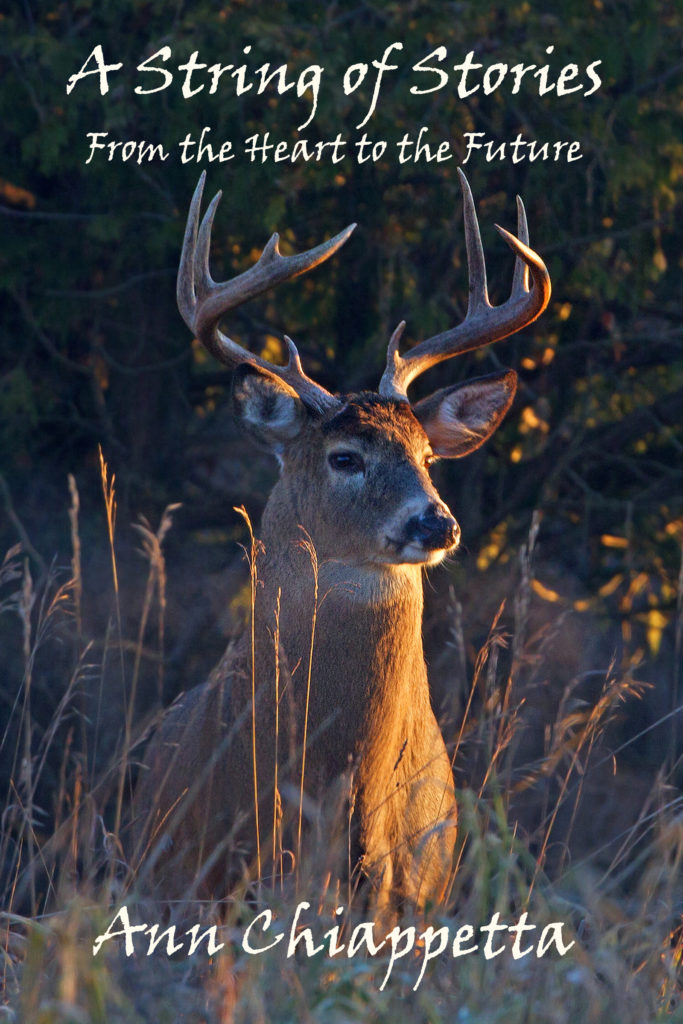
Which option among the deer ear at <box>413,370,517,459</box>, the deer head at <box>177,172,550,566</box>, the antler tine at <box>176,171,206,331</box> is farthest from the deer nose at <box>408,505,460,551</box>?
the antler tine at <box>176,171,206,331</box>

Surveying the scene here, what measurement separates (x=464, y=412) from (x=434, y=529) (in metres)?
1.07

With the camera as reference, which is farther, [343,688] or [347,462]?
[347,462]

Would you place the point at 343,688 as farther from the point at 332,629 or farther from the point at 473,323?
the point at 473,323

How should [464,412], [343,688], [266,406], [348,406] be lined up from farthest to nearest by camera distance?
[464,412] < [266,406] < [348,406] < [343,688]

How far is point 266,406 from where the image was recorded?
440cm

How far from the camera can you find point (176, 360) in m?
6.50

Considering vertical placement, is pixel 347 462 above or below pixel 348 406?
below

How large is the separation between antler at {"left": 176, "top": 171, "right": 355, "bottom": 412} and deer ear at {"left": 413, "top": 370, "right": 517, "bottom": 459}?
1.39 ft

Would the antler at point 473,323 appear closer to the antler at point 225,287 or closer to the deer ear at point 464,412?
the deer ear at point 464,412

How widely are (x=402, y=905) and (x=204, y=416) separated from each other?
3.81 meters

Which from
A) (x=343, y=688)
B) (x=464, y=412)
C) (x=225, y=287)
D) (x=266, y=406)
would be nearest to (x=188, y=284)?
(x=225, y=287)


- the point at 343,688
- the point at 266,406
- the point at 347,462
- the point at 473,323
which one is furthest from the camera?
the point at 473,323

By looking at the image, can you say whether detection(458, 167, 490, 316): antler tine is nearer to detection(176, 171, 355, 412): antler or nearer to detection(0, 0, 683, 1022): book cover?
detection(0, 0, 683, 1022): book cover

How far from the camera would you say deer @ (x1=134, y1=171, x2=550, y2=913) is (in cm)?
371
